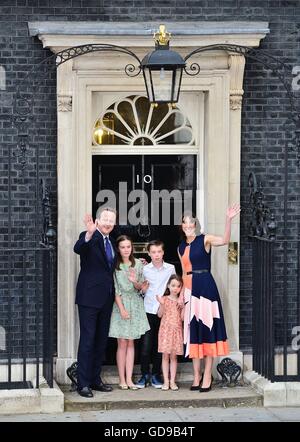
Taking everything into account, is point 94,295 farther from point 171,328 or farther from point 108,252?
point 171,328

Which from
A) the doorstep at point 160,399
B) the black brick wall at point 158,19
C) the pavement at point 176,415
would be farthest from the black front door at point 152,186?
the pavement at point 176,415

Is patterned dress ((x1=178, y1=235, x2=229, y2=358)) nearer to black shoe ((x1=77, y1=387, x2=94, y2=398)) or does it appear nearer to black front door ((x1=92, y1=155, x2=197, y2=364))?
black front door ((x1=92, y1=155, x2=197, y2=364))

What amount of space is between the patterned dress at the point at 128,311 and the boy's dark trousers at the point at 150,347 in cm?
12

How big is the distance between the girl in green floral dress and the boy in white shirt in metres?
0.08

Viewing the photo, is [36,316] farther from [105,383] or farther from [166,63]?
[166,63]

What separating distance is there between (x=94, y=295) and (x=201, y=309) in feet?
3.38

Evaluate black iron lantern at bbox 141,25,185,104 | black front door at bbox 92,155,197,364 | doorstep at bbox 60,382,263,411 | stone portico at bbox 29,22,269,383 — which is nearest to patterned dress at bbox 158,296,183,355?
doorstep at bbox 60,382,263,411

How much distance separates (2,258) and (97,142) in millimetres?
1529

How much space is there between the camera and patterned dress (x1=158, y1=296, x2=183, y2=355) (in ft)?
38.4

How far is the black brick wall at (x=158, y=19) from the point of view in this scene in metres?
11.9

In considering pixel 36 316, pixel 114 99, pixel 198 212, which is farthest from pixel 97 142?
pixel 36 316

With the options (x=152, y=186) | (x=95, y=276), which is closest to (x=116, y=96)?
(x=152, y=186)

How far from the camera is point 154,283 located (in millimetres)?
11836

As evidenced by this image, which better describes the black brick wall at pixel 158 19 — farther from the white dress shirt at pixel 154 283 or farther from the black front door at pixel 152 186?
the white dress shirt at pixel 154 283
